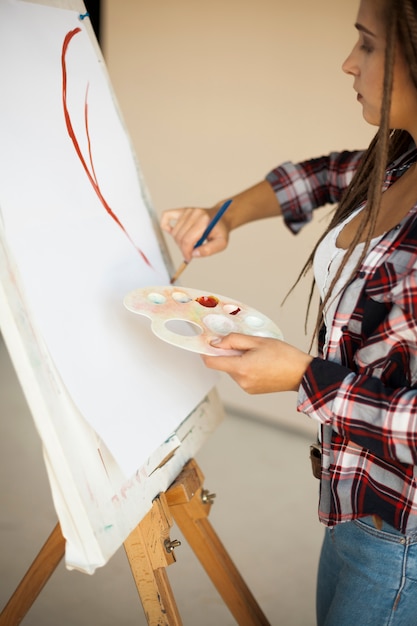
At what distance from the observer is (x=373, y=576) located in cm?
95

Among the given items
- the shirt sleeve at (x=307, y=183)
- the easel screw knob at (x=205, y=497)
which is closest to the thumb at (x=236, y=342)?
the easel screw knob at (x=205, y=497)

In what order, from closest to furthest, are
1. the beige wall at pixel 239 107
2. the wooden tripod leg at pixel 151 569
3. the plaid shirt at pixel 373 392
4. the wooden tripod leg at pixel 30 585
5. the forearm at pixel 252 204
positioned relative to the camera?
the plaid shirt at pixel 373 392
the wooden tripod leg at pixel 151 569
the wooden tripod leg at pixel 30 585
the forearm at pixel 252 204
the beige wall at pixel 239 107

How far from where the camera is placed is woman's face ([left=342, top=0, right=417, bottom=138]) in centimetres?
87

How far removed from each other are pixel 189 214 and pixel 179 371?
306 millimetres

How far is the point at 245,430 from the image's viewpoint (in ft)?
8.59

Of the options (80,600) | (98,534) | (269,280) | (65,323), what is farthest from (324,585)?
(269,280)

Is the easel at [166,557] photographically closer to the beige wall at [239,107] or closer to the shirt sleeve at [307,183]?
the shirt sleeve at [307,183]

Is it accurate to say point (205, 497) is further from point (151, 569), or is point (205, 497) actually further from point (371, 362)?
point (371, 362)

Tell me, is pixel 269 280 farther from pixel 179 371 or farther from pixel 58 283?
pixel 58 283

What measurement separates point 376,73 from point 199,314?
1.33ft

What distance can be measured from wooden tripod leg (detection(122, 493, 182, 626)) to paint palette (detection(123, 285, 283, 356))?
30 cm

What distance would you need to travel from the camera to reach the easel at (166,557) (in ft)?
3.38

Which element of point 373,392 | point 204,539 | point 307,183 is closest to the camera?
point 373,392

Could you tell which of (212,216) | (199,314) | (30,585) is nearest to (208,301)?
(199,314)
